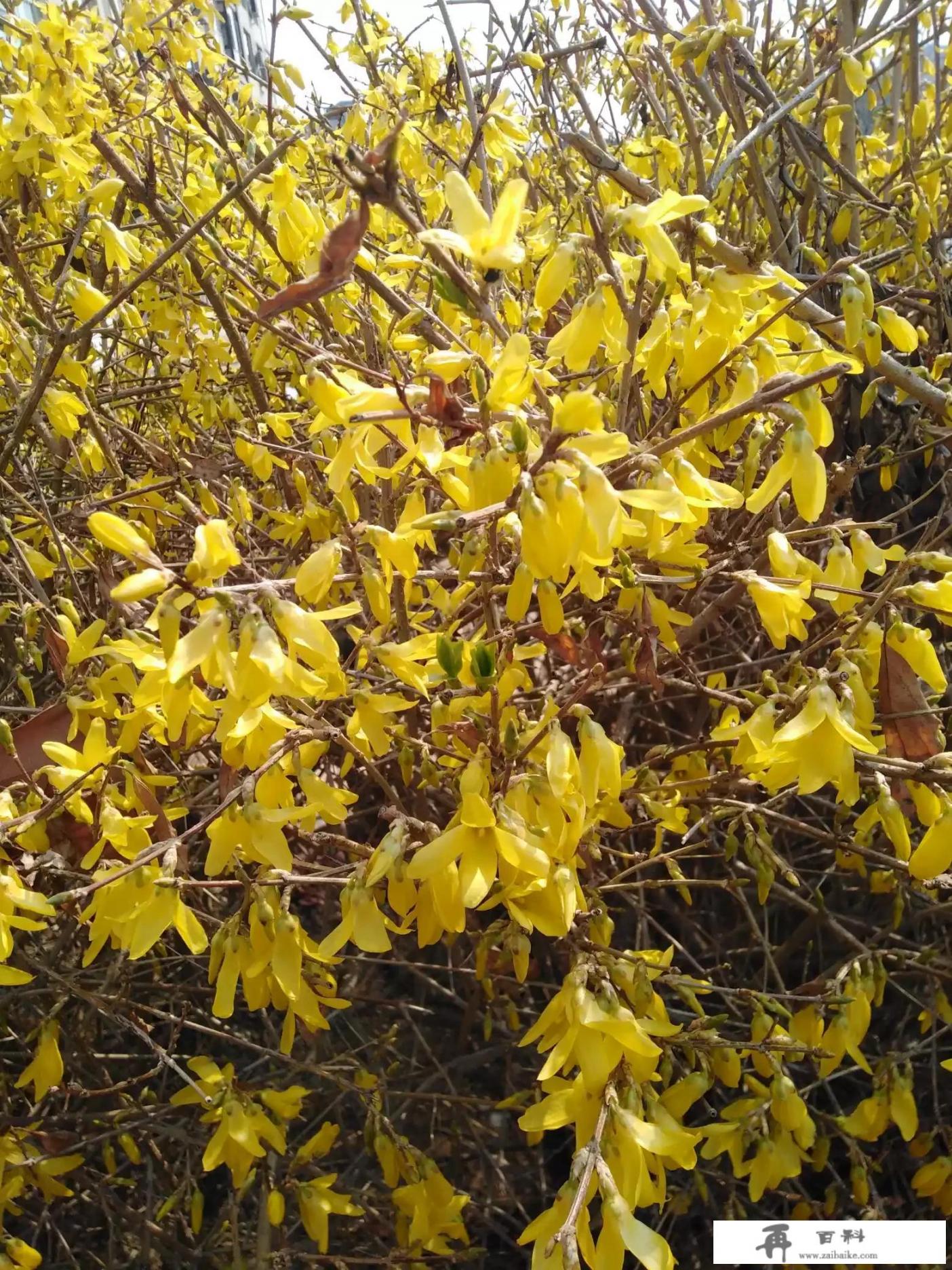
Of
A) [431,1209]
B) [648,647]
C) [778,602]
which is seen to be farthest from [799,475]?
[431,1209]

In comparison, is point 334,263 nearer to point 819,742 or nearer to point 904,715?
point 819,742

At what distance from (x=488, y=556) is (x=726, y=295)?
0.43 metres

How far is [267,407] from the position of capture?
1.88 meters

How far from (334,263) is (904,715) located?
0.91 m

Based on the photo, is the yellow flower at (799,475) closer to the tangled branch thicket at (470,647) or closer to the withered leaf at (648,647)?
the tangled branch thicket at (470,647)

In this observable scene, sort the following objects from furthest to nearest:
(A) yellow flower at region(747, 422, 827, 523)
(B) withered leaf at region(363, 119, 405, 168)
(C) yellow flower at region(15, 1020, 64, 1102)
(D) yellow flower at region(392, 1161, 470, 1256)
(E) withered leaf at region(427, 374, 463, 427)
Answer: (D) yellow flower at region(392, 1161, 470, 1256) → (C) yellow flower at region(15, 1020, 64, 1102) → (A) yellow flower at region(747, 422, 827, 523) → (E) withered leaf at region(427, 374, 463, 427) → (B) withered leaf at region(363, 119, 405, 168)

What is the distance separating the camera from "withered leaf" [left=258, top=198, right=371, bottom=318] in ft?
2.99

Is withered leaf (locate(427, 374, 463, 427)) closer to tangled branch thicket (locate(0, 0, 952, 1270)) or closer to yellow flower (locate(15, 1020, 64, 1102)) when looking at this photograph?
tangled branch thicket (locate(0, 0, 952, 1270))

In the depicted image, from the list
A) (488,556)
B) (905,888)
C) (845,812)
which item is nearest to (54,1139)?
(488,556)

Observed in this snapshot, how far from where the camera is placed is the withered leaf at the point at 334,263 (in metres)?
0.91

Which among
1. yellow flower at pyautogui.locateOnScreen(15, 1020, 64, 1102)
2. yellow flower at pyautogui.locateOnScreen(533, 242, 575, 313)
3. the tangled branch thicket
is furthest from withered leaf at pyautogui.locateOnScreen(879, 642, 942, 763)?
yellow flower at pyautogui.locateOnScreen(15, 1020, 64, 1102)

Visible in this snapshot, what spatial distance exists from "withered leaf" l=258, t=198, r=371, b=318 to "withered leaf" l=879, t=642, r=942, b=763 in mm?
841

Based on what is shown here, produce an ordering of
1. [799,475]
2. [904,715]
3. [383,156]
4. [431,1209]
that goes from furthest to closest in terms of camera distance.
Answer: [431,1209] < [904,715] < [799,475] < [383,156]

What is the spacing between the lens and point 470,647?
1.17m
